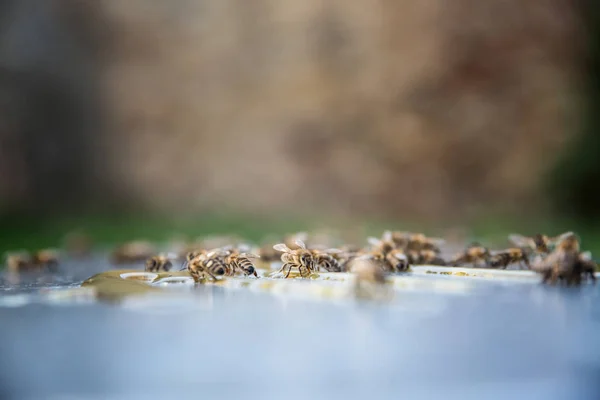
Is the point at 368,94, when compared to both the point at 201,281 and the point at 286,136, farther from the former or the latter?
the point at 201,281

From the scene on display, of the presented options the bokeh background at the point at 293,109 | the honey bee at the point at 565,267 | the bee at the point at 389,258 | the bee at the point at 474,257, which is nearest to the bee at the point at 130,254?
the bee at the point at 389,258

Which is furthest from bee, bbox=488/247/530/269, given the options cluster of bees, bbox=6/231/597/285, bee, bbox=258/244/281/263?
bee, bbox=258/244/281/263

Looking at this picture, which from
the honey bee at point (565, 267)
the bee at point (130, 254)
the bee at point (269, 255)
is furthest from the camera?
the bee at point (130, 254)

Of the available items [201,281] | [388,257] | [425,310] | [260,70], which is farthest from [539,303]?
[260,70]

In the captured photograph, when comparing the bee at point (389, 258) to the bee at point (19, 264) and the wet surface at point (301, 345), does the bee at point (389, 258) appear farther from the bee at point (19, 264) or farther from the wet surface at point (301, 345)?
the bee at point (19, 264)

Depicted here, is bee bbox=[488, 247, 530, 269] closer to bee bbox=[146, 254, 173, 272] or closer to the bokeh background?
bee bbox=[146, 254, 173, 272]

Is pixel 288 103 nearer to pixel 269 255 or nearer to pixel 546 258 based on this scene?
pixel 269 255

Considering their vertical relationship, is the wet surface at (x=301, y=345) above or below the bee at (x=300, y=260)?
below
